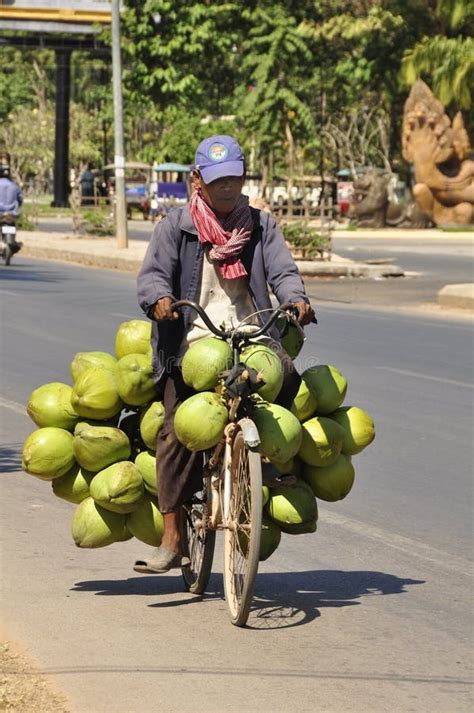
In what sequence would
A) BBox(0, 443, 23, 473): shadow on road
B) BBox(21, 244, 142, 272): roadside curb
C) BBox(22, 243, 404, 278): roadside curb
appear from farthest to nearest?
1. BBox(21, 244, 142, 272): roadside curb
2. BBox(22, 243, 404, 278): roadside curb
3. BBox(0, 443, 23, 473): shadow on road

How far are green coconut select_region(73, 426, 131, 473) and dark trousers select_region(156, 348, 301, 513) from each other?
0.68 feet

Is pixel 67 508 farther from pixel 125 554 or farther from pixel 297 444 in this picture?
pixel 297 444

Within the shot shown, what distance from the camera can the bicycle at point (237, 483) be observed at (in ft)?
18.1

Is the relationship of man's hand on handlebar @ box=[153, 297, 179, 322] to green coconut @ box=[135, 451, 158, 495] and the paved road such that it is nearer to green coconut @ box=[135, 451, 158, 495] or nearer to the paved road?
green coconut @ box=[135, 451, 158, 495]

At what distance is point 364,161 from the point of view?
217 ft

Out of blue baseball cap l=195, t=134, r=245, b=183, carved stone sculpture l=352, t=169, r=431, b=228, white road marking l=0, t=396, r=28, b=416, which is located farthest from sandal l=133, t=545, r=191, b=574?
carved stone sculpture l=352, t=169, r=431, b=228

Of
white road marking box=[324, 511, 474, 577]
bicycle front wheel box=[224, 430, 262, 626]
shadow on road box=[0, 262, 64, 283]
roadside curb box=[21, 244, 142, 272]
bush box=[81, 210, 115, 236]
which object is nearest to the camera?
bicycle front wheel box=[224, 430, 262, 626]

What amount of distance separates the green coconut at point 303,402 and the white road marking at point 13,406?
19.0ft

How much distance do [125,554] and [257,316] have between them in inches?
71.6

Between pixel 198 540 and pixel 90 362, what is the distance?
2.80ft

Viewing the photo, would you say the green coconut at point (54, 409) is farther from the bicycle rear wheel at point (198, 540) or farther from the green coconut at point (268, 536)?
the green coconut at point (268, 536)

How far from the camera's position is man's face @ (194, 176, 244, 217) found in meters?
5.87

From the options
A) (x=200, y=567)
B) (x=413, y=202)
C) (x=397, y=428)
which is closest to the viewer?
(x=200, y=567)

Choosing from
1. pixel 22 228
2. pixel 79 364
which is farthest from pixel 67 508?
pixel 22 228
